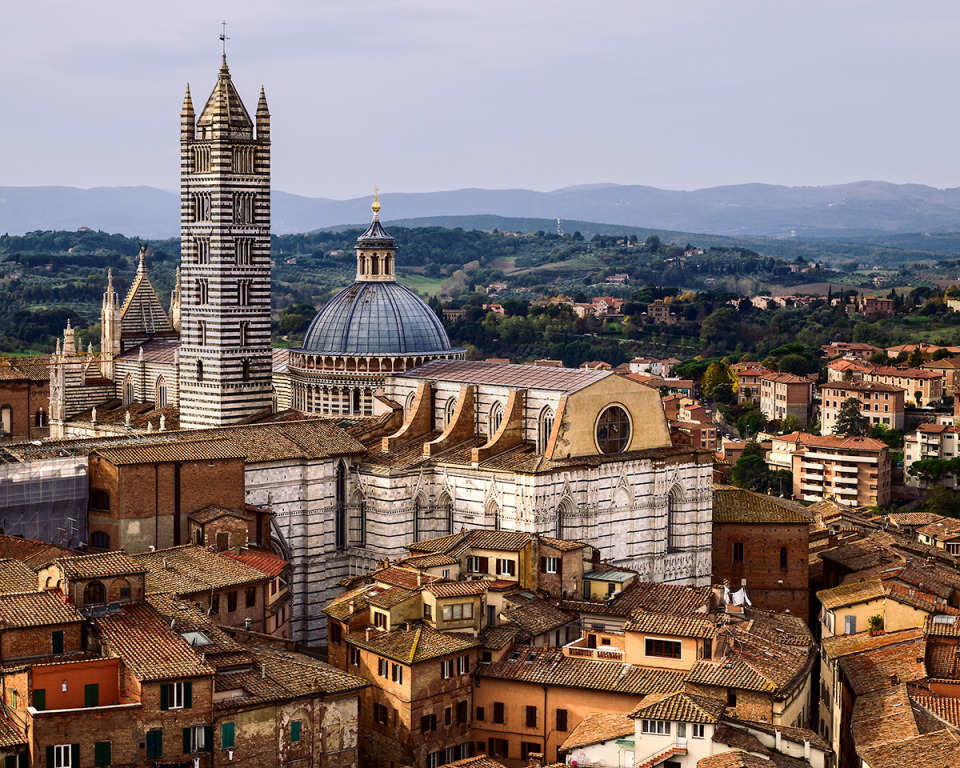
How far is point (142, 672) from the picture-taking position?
2681 centimetres

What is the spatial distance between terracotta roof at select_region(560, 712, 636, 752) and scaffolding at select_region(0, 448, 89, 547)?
12504mm

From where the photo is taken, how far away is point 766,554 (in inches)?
1708

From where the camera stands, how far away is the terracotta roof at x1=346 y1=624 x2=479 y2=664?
101 feet

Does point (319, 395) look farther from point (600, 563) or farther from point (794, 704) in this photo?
point (794, 704)

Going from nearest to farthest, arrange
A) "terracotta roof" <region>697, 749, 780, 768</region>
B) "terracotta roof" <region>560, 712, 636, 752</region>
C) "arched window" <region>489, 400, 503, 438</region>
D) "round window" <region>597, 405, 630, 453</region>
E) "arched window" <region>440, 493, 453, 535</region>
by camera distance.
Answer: "terracotta roof" <region>697, 749, 780, 768</region> < "terracotta roof" <region>560, 712, 636, 752</region> < "round window" <region>597, 405, 630, 453</region> < "arched window" <region>440, 493, 453, 535</region> < "arched window" <region>489, 400, 503, 438</region>

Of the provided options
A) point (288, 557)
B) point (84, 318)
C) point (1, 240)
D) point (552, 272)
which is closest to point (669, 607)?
point (288, 557)

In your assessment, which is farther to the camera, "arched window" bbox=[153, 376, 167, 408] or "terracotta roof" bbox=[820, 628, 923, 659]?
"arched window" bbox=[153, 376, 167, 408]

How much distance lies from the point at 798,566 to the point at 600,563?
7711mm

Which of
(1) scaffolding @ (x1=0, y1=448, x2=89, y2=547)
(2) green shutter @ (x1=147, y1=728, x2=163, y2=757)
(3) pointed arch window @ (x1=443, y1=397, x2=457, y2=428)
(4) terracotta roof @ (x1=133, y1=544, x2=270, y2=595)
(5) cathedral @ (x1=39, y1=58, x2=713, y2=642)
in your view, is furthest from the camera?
(3) pointed arch window @ (x1=443, y1=397, x2=457, y2=428)

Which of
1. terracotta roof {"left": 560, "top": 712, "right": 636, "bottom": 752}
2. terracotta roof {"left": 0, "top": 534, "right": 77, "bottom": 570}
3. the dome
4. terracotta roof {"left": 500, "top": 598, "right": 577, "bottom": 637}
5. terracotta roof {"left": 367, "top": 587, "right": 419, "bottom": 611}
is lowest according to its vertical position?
terracotta roof {"left": 560, "top": 712, "right": 636, "bottom": 752}

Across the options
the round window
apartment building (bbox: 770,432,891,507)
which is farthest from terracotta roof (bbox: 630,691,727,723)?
apartment building (bbox: 770,432,891,507)

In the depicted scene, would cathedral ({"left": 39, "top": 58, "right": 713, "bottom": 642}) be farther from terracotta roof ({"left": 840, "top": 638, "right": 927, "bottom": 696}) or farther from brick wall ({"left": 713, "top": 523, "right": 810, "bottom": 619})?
terracotta roof ({"left": 840, "top": 638, "right": 927, "bottom": 696})

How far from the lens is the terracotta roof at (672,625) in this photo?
31.7 meters

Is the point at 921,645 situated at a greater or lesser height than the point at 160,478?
lesser
